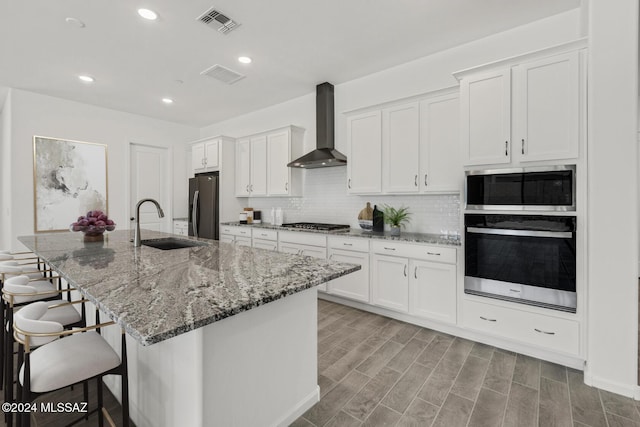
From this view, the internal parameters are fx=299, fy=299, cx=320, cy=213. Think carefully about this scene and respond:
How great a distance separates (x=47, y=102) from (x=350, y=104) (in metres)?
4.52

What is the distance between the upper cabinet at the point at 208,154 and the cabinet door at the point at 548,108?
4276 mm

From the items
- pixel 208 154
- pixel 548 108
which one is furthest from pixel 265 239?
pixel 548 108

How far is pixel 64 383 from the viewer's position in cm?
116

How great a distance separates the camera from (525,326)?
234 centimetres

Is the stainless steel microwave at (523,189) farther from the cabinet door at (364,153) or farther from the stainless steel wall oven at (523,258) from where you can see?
the cabinet door at (364,153)

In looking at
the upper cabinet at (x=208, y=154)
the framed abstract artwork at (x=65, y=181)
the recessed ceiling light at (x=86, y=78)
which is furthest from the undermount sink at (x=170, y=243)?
the framed abstract artwork at (x=65, y=181)

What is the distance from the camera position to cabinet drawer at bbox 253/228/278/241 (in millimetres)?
4196

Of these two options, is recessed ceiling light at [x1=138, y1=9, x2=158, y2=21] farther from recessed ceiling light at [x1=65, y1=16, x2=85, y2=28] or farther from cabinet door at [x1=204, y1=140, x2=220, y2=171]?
cabinet door at [x1=204, y1=140, x2=220, y2=171]

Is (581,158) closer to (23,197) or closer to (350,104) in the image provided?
(350,104)

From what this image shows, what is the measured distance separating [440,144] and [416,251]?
112 cm

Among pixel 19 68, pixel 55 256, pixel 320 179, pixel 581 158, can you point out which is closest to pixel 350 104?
pixel 320 179

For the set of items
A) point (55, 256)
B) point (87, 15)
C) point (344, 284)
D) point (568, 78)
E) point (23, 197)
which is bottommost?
point (344, 284)

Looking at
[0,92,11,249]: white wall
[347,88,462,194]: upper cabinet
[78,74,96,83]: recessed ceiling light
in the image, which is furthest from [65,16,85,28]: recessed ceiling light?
[347,88,462,194]: upper cabinet

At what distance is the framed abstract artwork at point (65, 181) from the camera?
4.38 metres
